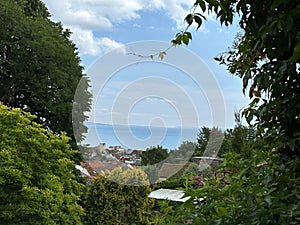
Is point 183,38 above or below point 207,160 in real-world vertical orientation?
below

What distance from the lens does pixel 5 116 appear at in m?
3.61

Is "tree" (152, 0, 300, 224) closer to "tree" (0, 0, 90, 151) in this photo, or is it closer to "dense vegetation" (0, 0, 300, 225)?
"dense vegetation" (0, 0, 300, 225)

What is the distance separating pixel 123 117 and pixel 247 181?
11.5 ft

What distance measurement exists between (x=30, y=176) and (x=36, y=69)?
3.21 m

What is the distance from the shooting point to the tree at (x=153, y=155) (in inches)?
171

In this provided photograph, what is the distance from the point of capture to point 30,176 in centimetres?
340

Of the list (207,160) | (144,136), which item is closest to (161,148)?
(144,136)

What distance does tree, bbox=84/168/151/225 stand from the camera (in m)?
4.66

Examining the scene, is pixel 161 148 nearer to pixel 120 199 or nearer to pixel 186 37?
pixel 120 199

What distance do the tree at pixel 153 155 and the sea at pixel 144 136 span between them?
88mm

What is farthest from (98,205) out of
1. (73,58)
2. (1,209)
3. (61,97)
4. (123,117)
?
(73,58)

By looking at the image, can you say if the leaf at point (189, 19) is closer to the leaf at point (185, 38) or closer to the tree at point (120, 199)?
the leaf at point (185, 38)

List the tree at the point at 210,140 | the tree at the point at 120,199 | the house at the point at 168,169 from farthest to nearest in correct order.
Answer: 1. the tree at the point at 120,199
2. the house at the point at 168,169
3. the tree at the point at 210,140

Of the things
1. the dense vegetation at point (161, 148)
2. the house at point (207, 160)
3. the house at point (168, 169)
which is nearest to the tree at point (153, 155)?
the dense vegetation at point (161, 148)
